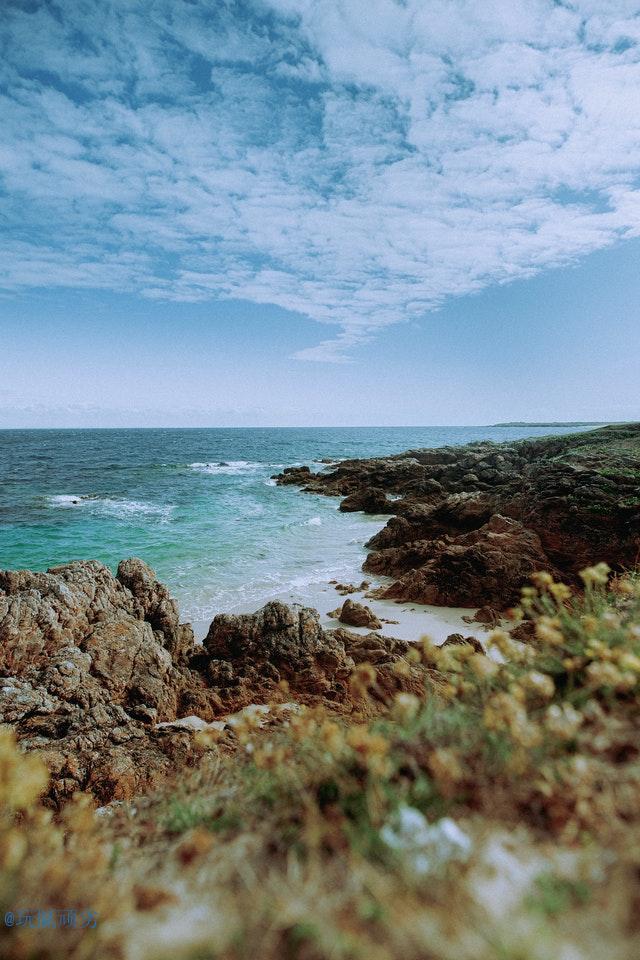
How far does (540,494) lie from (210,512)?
61.3 ft

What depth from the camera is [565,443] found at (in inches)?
1571

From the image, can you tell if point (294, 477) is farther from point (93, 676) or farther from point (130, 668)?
point (93, 676)

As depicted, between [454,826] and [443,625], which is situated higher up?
[454,826]

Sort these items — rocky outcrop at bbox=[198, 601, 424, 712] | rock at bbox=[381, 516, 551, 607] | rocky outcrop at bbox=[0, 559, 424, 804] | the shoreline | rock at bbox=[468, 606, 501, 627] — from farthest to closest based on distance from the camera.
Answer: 1. rock at bbox=[381, 516, 551, 607]
2. rock at bbox=[468, 606, 501, 627]
3. the shoreline
4. rocky outcrop at bbox=[198, 601, 424, 712]
5. rocky outcrop at bbox=[0, 559, 424, 804]

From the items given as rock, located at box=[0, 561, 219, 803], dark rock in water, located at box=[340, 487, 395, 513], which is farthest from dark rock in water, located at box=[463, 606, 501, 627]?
dark rock in water, located at box=[340, 487, 395, 513]

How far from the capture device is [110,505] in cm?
2866

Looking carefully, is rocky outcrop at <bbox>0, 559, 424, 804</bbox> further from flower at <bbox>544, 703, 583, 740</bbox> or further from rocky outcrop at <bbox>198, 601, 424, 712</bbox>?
flower at <bbox>544, 703, 583, 740</bbox>

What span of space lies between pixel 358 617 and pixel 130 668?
525cm

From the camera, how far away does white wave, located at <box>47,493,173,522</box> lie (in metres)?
25.9

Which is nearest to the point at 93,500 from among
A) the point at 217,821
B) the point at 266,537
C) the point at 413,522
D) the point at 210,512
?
the point at 210,512

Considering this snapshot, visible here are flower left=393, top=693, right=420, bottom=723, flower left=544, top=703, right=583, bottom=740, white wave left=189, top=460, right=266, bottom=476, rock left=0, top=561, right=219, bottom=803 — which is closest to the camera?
flower left=544, top=703, right=583, bottom=740

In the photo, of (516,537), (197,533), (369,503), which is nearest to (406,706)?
(516,537)

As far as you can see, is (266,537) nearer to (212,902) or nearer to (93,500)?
(93,500)

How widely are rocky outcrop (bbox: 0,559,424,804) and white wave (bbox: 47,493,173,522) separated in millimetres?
15880
